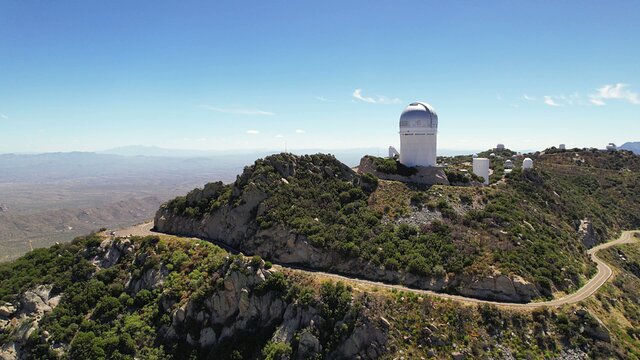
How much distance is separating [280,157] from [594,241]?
58.6 metres

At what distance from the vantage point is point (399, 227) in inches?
2242

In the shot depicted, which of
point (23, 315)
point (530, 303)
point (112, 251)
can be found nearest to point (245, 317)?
point (112, 251)

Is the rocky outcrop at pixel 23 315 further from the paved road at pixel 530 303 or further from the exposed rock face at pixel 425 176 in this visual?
the exposed rock face at pixel 425 176

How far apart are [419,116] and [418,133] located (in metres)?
3.00

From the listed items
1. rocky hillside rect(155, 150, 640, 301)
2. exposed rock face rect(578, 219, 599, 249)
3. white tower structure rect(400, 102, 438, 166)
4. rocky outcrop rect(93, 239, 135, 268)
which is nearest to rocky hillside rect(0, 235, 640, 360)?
rocky outcrop rect(93, 239, 135, 268)

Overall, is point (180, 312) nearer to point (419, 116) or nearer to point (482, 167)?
point (419, 116)

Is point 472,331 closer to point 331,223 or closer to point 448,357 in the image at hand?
point 448,357

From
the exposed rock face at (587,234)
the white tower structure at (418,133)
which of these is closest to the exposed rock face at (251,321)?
A: the white tower structure at (418,133)

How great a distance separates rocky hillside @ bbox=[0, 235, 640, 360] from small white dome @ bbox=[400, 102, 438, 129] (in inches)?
1404

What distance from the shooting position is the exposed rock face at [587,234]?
71.5 meters

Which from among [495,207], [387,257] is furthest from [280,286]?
[495,207]

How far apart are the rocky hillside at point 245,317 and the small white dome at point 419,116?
35.7 m

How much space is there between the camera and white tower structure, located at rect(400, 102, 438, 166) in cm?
7125

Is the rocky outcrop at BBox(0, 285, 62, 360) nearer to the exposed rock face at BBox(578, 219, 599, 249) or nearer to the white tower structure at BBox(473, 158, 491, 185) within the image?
the white tower structure at BBox(473, 158, 491, 185)
